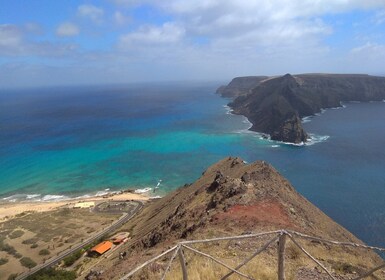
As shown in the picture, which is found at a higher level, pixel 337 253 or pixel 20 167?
pixel 337 253

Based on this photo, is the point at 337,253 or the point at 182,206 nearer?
the point at 337,253

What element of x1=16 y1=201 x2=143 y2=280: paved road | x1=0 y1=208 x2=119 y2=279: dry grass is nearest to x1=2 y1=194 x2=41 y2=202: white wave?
x1=0 y1=208 x2=119 y2=279: dry grass

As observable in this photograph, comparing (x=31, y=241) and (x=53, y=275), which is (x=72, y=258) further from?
(x=31, y=241)

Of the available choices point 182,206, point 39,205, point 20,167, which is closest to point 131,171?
point 39,205

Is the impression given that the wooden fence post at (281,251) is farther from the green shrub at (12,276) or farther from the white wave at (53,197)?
the white wave at (53,197)

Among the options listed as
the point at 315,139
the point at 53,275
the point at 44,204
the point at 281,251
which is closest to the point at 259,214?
the point at 281,251

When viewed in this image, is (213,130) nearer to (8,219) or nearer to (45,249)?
(8,219)

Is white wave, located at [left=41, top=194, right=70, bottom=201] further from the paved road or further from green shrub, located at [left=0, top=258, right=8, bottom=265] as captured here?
green shrub, located at [left=0, top=258, right=8, bottom=265]
